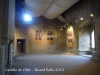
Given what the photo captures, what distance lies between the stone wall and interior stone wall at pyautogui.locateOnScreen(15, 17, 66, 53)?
204 cm

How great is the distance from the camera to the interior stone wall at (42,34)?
15.0 metres

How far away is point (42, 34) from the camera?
15.4 meters

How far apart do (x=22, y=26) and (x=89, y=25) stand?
7.03 meters

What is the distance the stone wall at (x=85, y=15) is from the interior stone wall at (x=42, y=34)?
2.04 m

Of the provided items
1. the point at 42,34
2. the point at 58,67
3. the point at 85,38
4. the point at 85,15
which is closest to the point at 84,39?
the point at 85,38

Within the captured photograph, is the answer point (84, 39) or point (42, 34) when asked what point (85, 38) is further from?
point (42, 34)

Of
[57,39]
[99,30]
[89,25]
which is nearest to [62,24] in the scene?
[57,39]

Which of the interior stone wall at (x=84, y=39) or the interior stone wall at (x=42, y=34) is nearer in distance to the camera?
the interior stone wall at (x=84, y=39)

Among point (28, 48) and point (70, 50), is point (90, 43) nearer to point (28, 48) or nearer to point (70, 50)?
point (70, 50)

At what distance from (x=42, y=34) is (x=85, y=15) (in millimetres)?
6405

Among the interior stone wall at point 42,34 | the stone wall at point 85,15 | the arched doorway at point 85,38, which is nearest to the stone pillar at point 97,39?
the stone wall at point 85,15

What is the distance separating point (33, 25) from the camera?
1529 cm

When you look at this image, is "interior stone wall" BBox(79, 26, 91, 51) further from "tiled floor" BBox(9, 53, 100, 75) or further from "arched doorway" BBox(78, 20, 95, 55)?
"tiled floor" BBox(9, 53, 100, 75)

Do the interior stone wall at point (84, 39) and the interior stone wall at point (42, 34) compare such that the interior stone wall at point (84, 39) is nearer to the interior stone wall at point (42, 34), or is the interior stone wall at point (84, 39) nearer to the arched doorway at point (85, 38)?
the arched doorway at point (85, 38)
